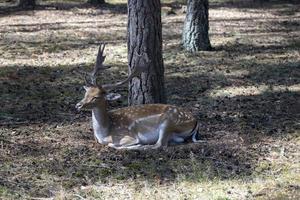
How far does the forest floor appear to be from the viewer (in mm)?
5934

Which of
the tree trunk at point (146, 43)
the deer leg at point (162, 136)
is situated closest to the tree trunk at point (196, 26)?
the tree trunk at point (146, 43)

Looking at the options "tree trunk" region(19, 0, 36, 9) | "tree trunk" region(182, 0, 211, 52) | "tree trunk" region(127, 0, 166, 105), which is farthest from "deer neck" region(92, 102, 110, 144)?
"tree trunk" region(19, 0, 36, 9)

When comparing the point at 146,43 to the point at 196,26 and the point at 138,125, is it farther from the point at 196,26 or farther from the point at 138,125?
the point at 196,26

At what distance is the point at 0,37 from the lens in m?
15.3

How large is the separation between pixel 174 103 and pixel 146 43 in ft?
5.32

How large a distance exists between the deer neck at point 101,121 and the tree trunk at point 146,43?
94 centimetres

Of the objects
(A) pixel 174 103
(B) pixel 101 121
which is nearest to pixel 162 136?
(B) pixel 101 121

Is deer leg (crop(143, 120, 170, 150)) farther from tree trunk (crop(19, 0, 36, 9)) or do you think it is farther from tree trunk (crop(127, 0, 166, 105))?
tree trunk (crop(19, 0, 36, 9))

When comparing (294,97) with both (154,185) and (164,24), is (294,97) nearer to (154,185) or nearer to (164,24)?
(154,185)

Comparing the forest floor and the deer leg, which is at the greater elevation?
the deer leg

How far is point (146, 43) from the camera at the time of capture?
786 cm

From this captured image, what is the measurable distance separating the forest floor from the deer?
18cm

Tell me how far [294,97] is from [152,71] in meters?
2.82

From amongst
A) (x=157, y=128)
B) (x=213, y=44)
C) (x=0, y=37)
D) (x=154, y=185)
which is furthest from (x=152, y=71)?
(x=0, y=37)
